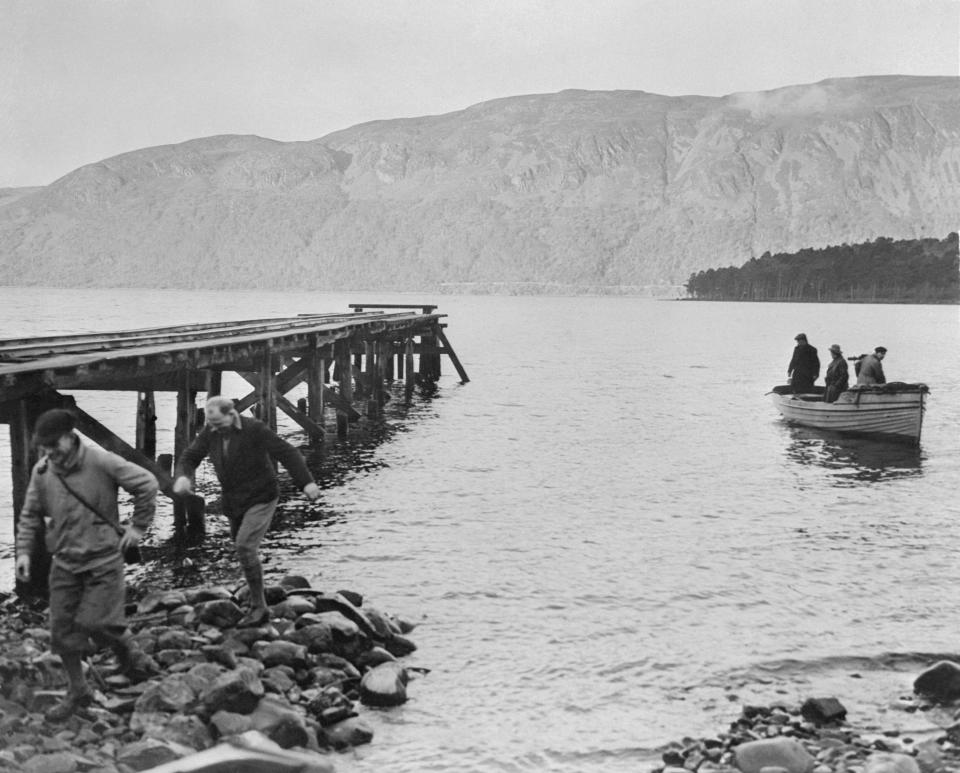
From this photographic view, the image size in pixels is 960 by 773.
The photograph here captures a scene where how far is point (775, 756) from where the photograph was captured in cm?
706

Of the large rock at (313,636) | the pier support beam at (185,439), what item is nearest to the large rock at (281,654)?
the large rock at (313,636)

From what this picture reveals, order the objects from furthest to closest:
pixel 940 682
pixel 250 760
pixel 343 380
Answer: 1. pixel 343 380
2. pixel 940 682
3. pixel 250 760

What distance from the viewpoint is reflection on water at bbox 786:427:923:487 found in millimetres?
20516

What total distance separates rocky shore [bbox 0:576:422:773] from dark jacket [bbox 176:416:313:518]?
50.0 inches

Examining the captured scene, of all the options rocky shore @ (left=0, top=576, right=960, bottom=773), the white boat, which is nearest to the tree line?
the white boat

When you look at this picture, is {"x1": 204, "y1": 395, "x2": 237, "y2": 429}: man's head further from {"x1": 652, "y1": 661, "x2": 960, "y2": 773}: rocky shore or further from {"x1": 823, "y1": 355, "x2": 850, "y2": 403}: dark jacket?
{"x1": 823, "y1": 355, "x2": 850, "y2": 403}: dark jacket

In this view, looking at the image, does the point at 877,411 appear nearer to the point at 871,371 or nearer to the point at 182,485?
the point at 871,371

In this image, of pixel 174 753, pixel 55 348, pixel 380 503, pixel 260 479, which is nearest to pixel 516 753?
pixel 174 753

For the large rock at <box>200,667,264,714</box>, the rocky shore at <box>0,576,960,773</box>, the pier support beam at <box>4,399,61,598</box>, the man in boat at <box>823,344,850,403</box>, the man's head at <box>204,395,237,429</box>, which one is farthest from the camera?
the man in boat at <box>823,344,850,403</box>

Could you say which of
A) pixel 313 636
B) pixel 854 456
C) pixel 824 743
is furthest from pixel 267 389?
pixel 854 456

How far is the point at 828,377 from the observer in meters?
25.3

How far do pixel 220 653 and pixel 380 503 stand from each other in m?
8.92

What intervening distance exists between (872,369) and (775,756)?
18957 millimetres

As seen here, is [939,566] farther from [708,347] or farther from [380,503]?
[708,347]
